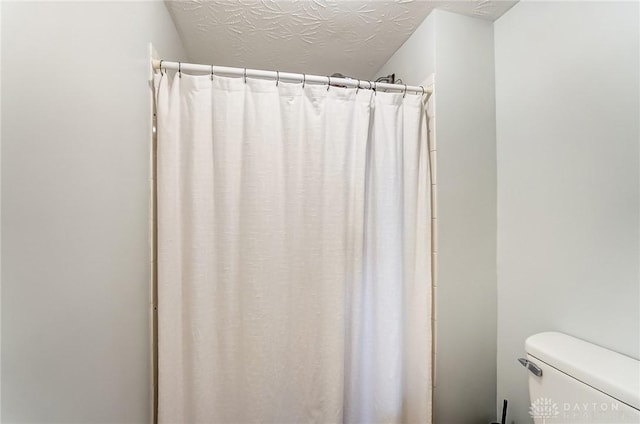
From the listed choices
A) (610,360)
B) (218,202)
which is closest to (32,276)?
(218,202)

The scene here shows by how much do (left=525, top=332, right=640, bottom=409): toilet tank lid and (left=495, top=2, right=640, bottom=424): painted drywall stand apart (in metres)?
Result: 0.05

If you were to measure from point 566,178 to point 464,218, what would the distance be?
1.32 ft

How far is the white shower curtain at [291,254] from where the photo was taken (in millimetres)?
1110

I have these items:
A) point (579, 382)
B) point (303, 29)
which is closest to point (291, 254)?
point (579, 382)

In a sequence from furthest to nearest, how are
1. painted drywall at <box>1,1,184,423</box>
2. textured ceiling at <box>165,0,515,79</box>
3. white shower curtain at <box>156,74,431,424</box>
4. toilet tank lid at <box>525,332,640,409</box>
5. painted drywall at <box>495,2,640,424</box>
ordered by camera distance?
textured ceiling at <box>165,0,515,79</box>
white shower curtain at <box>156,74,431,424</box>
painted drywall at <box>495,2,640,424</box>
toilet tank lid at <box>525,332,640,409</box>
painted drywall at <box>1,1,184,423</box>

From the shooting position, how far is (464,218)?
1.29m

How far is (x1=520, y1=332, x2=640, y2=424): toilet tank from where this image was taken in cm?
73

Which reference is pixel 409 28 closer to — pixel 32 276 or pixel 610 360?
pixel 610 360

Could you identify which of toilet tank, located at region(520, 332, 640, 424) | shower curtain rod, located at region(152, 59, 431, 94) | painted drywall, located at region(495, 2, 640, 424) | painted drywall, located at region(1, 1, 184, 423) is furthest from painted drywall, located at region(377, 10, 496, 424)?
painted drywall, located at region(1, 1, 184, 423)

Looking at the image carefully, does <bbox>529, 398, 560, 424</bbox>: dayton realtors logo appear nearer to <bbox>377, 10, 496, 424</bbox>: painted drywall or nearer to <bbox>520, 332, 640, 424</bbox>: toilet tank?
<bbox>520, 332, 640, 424</bbox>: toilet tank

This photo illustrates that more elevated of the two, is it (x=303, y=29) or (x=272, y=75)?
(x=303, y=29)

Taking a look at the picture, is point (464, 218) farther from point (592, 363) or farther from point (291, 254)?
point (291, 254)

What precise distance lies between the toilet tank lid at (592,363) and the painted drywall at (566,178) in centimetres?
5

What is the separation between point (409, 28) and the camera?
1.39 metres
